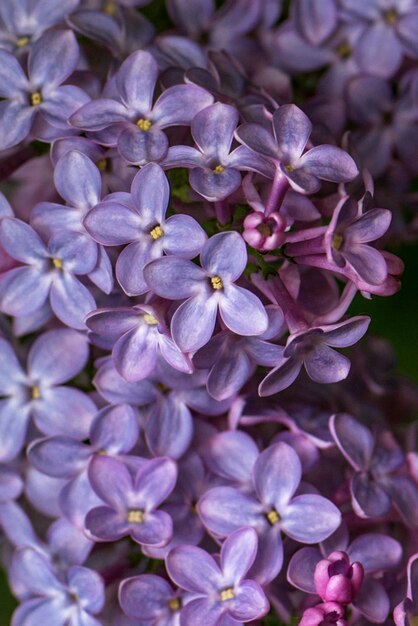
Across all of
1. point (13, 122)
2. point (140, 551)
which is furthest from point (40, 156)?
point (140, 551)

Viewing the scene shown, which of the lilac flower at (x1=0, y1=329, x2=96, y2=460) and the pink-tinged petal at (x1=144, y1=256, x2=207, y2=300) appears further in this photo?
the lilac flower at (x1=0, y1=329, x2=96, y2=460)

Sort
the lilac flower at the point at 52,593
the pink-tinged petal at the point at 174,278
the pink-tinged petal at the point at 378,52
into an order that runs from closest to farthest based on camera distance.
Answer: the pink-tinged petal at the point at 174,278 < the lilac flower at the point at 52,593 < the pink-tinged petal at the point at 378,52

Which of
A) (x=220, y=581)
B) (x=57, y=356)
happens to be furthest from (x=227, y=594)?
(x=57, y=356)

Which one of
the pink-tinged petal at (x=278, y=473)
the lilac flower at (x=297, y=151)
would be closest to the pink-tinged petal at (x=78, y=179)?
the lilac flower at (x=297, y=151)

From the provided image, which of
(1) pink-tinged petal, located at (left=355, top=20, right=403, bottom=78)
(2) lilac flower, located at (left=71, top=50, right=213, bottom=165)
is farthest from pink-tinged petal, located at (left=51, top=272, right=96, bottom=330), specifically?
(1) pink-tinged petal, located at (left=355, top=20, right=403, bottom=78)

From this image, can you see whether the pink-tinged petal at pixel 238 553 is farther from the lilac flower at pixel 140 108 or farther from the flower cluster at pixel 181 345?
A: the lilac flower at pixel 140 108

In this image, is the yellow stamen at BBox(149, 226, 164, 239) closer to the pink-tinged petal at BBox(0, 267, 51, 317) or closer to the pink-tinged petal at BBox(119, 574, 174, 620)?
the pink-tinged petal at BBox(0, 267, 51, 317)

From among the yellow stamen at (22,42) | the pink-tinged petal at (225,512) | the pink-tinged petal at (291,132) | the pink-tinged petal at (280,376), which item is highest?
the pink-tinged petal at (291,132)
